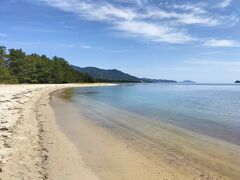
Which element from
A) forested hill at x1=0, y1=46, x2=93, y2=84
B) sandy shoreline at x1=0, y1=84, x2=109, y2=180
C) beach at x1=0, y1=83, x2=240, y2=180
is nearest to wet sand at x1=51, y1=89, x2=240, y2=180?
beach at x1=0, y1=83, x2=240, y2=180

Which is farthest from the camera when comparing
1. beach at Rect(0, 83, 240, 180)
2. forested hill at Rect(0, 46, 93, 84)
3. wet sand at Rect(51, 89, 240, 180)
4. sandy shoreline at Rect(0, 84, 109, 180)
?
forested hill at Rect(0, 46, 93, 84)

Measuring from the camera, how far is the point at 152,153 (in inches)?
481

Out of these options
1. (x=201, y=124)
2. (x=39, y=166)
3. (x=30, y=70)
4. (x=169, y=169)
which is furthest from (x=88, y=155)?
(x=30, y=70)

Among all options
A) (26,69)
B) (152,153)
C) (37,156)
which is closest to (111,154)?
(152,153)

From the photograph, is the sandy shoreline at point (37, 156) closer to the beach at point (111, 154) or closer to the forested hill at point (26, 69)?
the beach at point (111, 154)

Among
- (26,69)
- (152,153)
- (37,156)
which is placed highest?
A: (26,69)

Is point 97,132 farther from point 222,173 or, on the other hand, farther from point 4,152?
point 222,173

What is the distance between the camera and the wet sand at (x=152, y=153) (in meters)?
9.61

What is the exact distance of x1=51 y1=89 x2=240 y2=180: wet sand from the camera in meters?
9.61

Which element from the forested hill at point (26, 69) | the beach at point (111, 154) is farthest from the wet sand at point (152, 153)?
the forested hill at point (26, 69)

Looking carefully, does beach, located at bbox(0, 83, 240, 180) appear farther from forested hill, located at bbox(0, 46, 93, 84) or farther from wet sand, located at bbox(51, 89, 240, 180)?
forested hill, located at bbox(0, 46, 93, 84)

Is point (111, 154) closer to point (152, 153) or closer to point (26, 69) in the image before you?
point (152, 153)

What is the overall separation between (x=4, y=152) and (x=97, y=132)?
22.5ft

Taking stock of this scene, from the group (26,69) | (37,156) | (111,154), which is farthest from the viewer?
(26,69)
